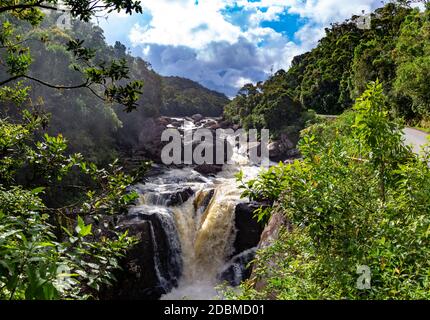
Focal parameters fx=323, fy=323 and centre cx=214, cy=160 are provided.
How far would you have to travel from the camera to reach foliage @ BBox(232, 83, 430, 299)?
3982 mm

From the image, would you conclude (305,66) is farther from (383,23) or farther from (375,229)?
(375,229)

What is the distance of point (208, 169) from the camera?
33.1m

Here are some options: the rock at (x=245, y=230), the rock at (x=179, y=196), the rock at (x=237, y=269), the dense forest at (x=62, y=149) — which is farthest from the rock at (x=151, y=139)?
the rock at (x=237, y=269)

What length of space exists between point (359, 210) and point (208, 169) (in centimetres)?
2855

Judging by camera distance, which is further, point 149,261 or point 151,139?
point 151,139

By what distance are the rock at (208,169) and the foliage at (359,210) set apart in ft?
90.6

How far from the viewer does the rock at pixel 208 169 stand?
32.8 m

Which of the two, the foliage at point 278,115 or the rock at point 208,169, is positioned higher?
the foliage at point 278,115

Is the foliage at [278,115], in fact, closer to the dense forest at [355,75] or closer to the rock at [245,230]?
the dense forest at [355,75]

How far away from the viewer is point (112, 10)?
3.74 meters

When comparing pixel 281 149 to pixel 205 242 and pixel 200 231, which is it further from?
pixel 205 242

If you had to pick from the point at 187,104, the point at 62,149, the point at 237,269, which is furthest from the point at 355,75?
the point at 187,104

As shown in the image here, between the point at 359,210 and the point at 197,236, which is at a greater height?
the point at 359,210
